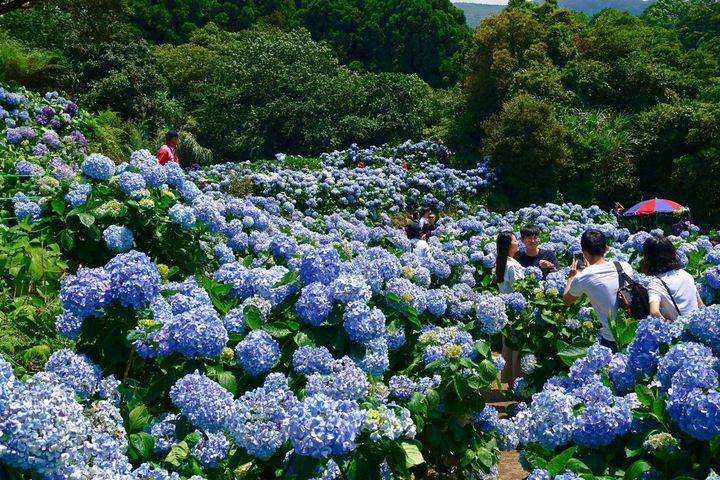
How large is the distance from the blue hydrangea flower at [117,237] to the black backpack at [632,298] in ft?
8.18

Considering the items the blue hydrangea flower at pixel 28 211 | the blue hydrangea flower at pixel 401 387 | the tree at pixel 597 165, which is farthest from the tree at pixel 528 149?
the blue hydrangea flower at pixel 401 387

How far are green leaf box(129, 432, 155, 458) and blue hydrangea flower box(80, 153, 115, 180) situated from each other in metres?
2.29

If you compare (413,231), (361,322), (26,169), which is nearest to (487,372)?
(361,322)

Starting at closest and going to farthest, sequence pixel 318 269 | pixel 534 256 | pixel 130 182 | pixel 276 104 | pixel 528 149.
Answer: pixel 318 269
pixel 130 182
pixel 534 256
pixel 528 149
pixel 276 104

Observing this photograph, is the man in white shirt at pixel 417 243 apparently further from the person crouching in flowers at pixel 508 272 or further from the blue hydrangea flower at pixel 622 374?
the blue hydrangea flower at pixel 622 374

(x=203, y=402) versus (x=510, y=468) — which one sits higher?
(x=203, y=402)

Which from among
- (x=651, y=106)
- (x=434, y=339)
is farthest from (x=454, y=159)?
(x=434, y=339)

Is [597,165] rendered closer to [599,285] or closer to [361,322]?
[599,285]

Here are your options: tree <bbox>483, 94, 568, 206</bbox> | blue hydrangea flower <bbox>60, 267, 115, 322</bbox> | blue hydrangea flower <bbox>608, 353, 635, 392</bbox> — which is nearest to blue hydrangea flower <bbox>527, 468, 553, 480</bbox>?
blue hydrangea flower <bbox>608, 353, 635, 392</bbox>

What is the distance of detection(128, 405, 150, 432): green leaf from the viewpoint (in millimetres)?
2244

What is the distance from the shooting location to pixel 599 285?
383 cm

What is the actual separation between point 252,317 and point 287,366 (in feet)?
0.72

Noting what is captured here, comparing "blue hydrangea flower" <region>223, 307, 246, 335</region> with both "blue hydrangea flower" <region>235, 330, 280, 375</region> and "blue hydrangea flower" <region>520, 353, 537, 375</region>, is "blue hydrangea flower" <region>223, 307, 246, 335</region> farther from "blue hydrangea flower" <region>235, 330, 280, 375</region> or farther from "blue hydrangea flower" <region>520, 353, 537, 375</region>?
"blue hydrangea flower" <region>520, 353, 537, 375</region>

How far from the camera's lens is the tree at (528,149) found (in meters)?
15.0
